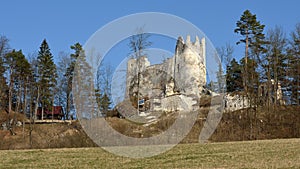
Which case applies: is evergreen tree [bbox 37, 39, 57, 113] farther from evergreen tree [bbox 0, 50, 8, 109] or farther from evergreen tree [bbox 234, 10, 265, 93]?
evergreen tree [bbox 234, 10, 265, 93]

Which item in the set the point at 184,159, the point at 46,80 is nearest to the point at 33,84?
the point at 46,80

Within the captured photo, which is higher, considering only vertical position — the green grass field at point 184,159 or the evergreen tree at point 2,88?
the evergreen tree at point 2,88

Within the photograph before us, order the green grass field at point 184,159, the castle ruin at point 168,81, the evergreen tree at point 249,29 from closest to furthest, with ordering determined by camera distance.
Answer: the green grass field at point 184,159 → the castle ruin at point 168,81 → the evergreen tree at point 249,29

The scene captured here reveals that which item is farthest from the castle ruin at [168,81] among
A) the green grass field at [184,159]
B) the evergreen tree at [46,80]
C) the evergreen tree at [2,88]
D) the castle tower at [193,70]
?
the evergreen tree at [2,88]

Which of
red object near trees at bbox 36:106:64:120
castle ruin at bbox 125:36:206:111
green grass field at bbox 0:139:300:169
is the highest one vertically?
castle ruin at bbox 125:36:206:111

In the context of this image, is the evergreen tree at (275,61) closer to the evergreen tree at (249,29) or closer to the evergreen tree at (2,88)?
the evergreen tree at (249,29)

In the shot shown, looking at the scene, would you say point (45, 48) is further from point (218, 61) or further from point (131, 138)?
point (131, 138)

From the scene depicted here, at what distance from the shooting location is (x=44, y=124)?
5547 centimetres

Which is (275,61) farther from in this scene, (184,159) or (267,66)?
(184,159)

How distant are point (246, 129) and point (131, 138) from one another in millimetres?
15846

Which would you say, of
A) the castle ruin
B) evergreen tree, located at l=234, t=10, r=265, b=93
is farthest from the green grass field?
evergreen tree, located at l=234, t=10, r=265, b=93

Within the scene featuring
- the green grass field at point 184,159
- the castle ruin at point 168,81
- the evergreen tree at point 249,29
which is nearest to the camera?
the green grass field at point 184,159

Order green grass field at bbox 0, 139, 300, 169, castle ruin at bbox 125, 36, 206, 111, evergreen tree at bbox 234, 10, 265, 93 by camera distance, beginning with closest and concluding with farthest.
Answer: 1. green grass field at bbox 0, 139, 300, 169
2. castle ruin at bbox 125, 36, 206, 111
3. evergreen tree at bbox 234, 10, 265, 93

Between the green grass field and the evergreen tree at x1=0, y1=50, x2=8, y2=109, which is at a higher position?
the evergreen tree at x1=0, y1=50, x2=8, y2=109
